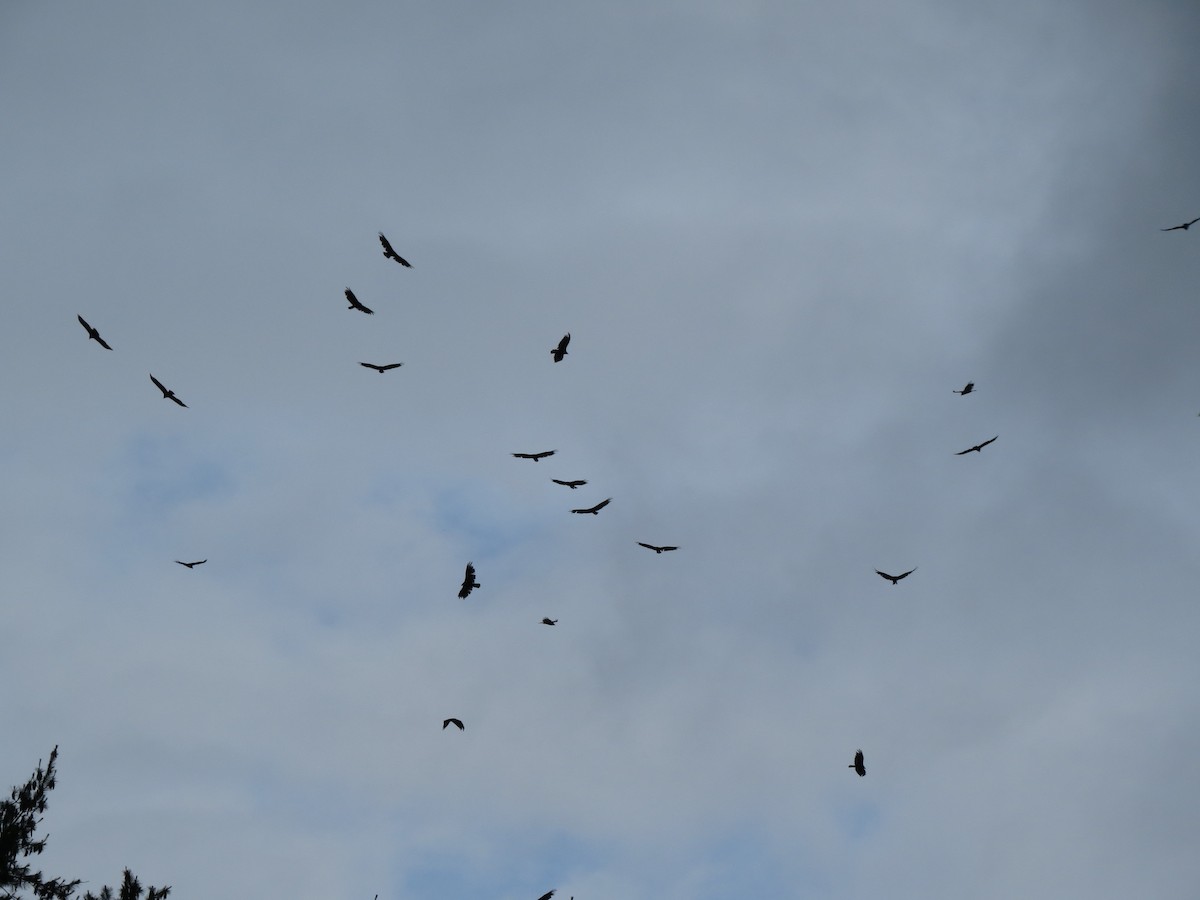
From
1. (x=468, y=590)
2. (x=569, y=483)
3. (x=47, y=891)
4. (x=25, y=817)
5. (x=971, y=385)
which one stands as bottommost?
(x=47, y=891)

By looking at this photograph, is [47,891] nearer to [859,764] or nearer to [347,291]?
[347,291]

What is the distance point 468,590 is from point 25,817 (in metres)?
17.6

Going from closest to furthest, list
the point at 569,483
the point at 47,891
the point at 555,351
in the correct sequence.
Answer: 1. the point at 47,891
2. the point at 555,351
3. the point at 569,483

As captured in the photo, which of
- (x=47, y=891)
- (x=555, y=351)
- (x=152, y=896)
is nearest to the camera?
(x=47, y=891)

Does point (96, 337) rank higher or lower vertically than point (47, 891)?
higher

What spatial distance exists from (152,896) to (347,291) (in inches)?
952

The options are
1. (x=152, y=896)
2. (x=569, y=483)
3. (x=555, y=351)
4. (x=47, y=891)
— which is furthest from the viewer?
(x=569, y=483)

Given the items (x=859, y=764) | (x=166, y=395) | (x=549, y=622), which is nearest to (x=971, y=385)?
(x=859, y=764)

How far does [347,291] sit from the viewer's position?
43.9 metres

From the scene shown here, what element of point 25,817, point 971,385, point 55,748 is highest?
point 971,385

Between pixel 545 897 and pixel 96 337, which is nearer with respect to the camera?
pixel 545 897

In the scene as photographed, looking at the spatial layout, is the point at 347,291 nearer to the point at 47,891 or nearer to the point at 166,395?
the point at 166,395

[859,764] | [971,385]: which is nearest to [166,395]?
[859,764]

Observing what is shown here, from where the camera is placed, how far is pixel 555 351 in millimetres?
44562
